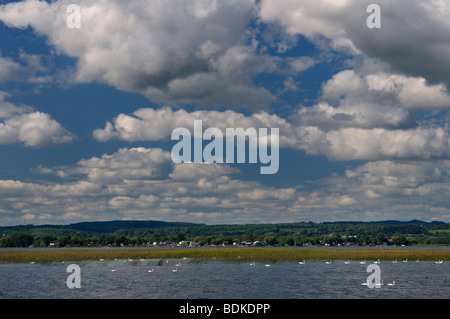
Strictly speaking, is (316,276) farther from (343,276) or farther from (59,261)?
(59,261)

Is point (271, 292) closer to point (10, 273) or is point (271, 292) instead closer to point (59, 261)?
point (10, 273)

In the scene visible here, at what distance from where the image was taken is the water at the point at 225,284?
6612cm

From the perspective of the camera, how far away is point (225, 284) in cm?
7656

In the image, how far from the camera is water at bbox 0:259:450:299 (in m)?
66.1

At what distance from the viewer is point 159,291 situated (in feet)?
230

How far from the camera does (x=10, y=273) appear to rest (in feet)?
332

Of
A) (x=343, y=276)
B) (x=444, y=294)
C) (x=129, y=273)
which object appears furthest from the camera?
(x=129, y=273)
